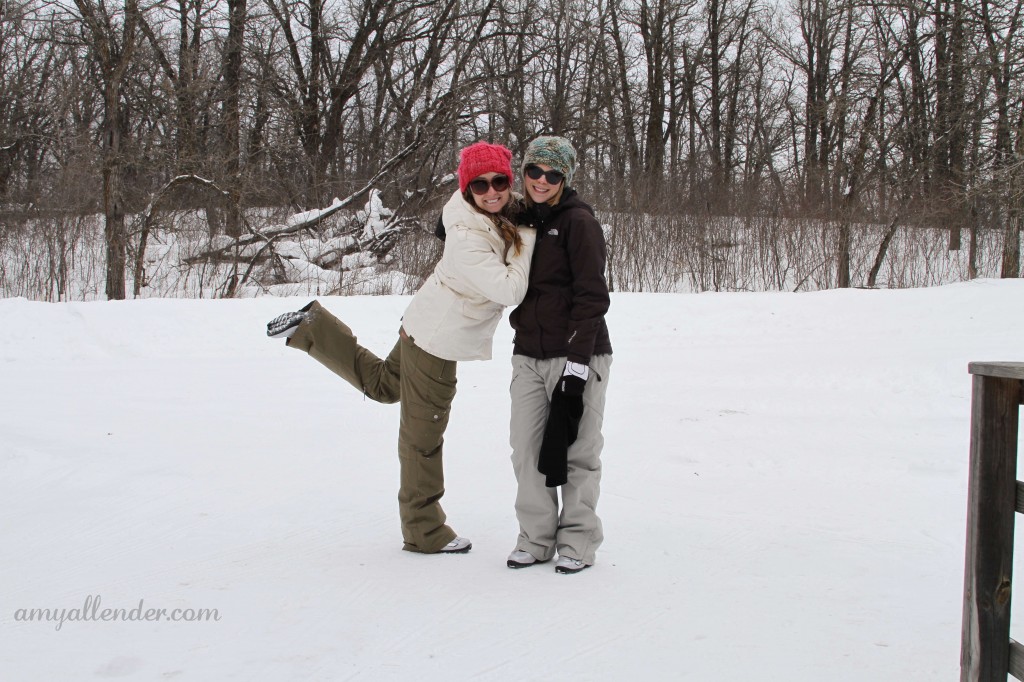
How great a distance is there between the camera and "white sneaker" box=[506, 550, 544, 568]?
3.43 meters

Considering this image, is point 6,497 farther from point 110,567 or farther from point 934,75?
point 934,75

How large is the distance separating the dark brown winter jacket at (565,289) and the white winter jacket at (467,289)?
0.27 ft

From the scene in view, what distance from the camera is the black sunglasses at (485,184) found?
3.37 meters

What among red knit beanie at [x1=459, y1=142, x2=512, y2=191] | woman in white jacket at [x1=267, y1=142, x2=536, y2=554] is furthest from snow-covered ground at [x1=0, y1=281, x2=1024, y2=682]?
red knit beanie at [x1=459, y1=142, x2=512, y2=191]

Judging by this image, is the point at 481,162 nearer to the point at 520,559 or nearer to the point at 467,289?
the point at 467,289

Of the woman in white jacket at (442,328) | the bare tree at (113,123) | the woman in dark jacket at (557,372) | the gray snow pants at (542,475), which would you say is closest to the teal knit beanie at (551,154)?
the woman in dark jacket at (557,372)

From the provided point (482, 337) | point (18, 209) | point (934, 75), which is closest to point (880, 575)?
point (482, 337)

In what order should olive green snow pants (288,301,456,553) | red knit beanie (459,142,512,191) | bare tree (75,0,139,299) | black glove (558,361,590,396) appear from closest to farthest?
black glove (558,361,590,396)
red knit beanie (459,142,512,191)
olive green snow pants (288,301,456,553)
bare tree (75,0,139,299)

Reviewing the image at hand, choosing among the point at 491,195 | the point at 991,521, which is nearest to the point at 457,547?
the point at 491,195

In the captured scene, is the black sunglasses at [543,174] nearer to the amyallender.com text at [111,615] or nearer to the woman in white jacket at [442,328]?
the woman in white jacket at [442,328]

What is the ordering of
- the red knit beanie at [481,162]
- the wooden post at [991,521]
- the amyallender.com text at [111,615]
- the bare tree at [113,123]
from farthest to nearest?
1. the bare tree at [113,123]
2. the red knit beanie at [481,162]
3. the amyallender.com text at [111,615]
4. the wooden post at [991,521]

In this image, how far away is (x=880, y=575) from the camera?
11.2ft

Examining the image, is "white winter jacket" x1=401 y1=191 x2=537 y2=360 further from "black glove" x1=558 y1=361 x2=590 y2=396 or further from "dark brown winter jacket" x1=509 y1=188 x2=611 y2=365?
"black glove" x1=558 y1=361 x2=590 y2=396

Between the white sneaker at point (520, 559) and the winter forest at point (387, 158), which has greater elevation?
the winter forest at point (387, 158)
